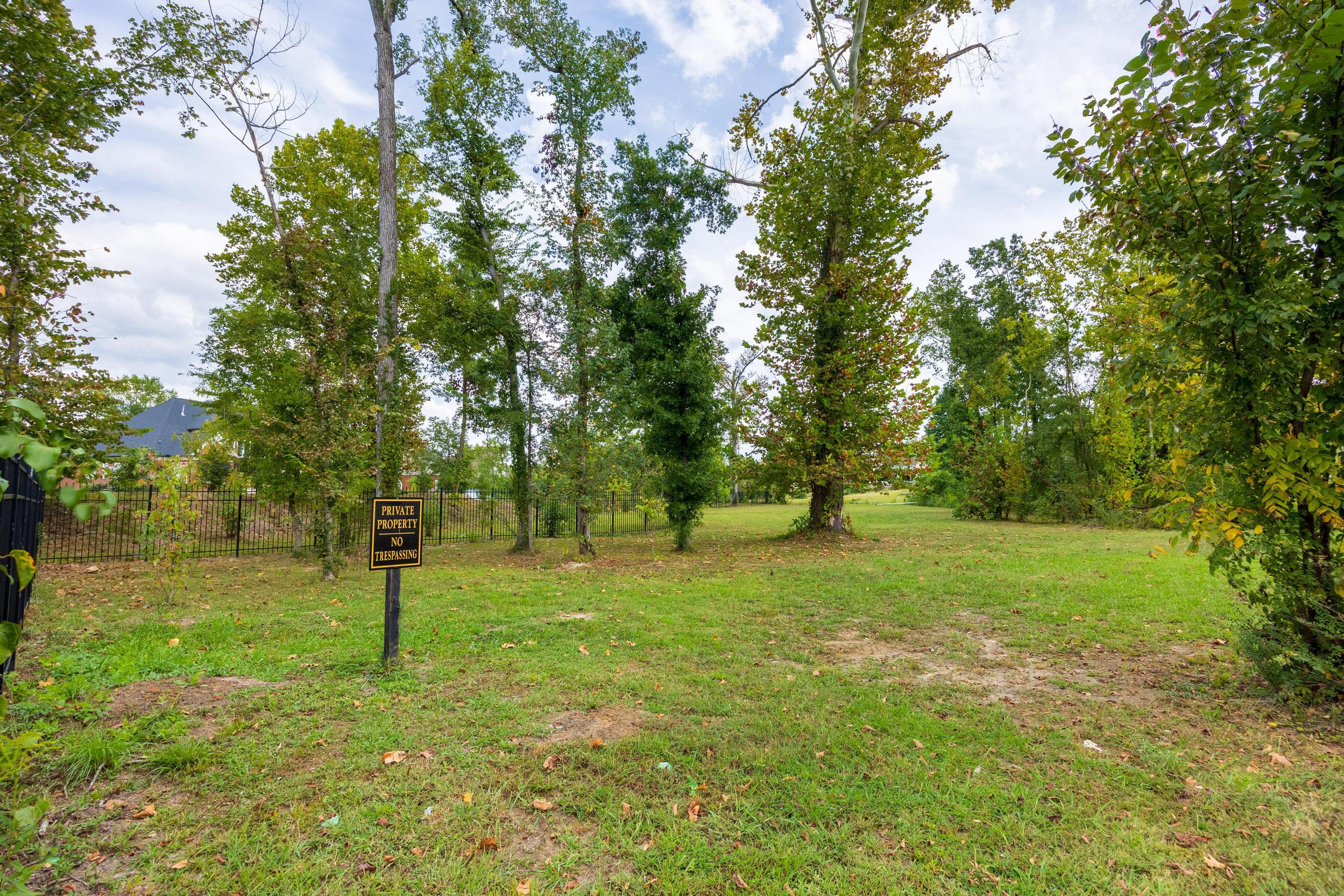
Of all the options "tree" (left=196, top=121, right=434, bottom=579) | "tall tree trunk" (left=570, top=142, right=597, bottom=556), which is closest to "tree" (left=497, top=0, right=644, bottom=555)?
"tall tree trunk" (left=570, top=142, right=597, bottom=556)

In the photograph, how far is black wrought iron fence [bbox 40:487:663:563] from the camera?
1200 cm

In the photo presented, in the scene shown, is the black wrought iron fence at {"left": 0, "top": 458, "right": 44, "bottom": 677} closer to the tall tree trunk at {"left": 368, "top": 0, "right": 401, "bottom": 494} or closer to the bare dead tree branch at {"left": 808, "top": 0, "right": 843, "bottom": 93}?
the tall tree trunk at {"left": 368, "top": 0, "right": 401, "bottom": 494}

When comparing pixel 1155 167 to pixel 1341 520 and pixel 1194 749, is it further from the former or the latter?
pixel 1194 749

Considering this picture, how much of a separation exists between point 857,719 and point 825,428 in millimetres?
9959

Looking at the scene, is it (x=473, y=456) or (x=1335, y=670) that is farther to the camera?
(x=473, y=456)

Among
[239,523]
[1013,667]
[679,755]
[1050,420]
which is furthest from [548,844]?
[1050,420]

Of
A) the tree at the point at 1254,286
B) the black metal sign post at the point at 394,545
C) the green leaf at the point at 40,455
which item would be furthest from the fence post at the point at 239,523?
the tree at the point at 1254,286

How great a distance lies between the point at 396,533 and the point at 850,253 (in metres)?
12.5

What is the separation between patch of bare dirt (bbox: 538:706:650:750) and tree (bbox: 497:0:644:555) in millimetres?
7886

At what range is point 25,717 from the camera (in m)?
3.46

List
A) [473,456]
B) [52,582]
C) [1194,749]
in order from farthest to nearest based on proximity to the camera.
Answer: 1. [473,456]
2. [52,582]
3. [1194,749]

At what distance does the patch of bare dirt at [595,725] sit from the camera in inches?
141

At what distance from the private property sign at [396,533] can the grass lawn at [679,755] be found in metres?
0.98

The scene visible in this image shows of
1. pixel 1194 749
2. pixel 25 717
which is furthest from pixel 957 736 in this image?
pixel 25 717
